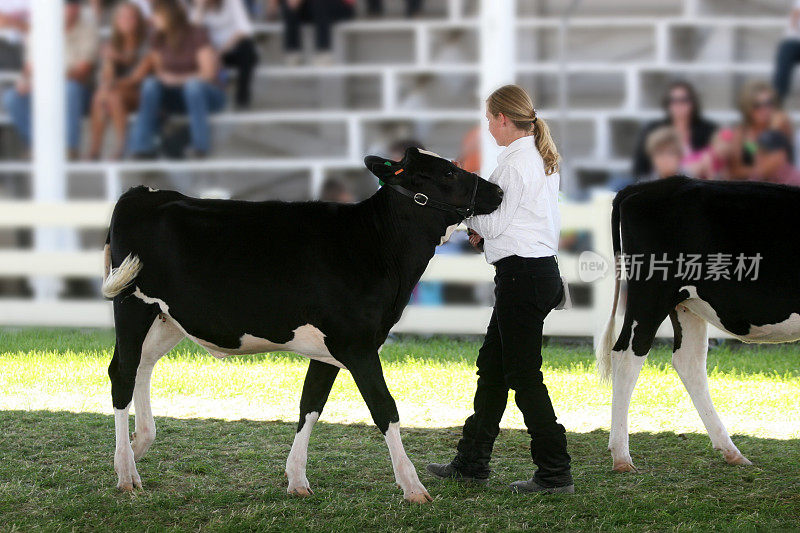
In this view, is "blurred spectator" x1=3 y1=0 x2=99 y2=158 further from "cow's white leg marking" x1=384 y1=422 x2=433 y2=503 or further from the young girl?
"cow's white leg marking" x1=384 y1=422 x2=433 y2=503

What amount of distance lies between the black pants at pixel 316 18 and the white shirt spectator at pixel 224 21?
1.73 feet

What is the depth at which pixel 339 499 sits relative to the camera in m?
4.60

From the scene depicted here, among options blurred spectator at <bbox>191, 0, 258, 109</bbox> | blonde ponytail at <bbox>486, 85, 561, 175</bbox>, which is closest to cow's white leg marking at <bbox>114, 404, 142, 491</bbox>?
blonde ponytail at <bbox>486, 85, 561, 175</bbox>

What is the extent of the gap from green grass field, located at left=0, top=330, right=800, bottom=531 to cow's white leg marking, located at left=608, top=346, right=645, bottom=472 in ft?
0.41

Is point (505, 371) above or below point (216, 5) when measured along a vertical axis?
below

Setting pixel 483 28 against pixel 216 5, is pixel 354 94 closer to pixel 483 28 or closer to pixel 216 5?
pixel 216 5

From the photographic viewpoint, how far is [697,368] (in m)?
5.43

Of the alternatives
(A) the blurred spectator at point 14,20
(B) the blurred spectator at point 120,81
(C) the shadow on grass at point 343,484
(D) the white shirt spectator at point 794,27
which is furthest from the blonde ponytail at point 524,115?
(A) the blurred spectator at point 14,20

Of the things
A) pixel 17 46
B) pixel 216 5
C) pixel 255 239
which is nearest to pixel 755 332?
pixel 255 239

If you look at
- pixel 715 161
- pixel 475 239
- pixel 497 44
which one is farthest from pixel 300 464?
pixel 715 161

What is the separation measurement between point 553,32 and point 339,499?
850 cm

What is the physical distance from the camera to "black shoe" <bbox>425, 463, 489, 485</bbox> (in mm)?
4887

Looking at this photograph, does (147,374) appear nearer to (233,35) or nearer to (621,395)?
(621,395)

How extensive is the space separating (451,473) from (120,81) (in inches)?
303
